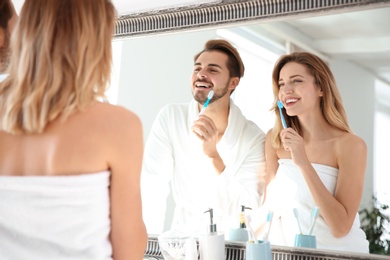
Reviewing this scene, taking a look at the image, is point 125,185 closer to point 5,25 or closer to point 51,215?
point 51,215

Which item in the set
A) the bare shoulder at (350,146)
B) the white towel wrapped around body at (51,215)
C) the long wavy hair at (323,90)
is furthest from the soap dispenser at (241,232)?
the white towel wrapped around body at (51,215)

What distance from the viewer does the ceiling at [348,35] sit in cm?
141

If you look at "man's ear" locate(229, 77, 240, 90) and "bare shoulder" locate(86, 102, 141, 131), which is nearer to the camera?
"bare shoulder" locate(86, 102, 141, 131)

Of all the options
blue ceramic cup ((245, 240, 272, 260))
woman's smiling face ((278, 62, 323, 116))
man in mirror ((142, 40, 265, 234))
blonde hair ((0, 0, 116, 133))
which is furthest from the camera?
man in mirror ((142, 40, 265, 234))

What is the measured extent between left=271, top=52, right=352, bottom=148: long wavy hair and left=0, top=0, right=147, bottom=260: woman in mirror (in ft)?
1.96

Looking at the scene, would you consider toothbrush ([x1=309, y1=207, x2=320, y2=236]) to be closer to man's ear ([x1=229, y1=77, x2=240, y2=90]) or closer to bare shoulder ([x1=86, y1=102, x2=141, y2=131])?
man's ear ([x1=229, y1=77, x2=240, y2=90])

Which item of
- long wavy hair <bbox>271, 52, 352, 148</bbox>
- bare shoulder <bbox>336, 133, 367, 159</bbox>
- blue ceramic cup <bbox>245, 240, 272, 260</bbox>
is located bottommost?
blue ceramic cup <bbox>245, 240, 272, 260</bbox>

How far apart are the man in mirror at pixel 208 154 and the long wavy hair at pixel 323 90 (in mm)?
82

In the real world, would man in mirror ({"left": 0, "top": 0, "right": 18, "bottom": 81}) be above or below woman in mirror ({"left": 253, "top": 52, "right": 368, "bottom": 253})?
above

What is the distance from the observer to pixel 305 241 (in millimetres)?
1447

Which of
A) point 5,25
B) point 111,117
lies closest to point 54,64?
point 111,117

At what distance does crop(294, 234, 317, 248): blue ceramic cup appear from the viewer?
144 centimetres

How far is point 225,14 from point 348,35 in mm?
375

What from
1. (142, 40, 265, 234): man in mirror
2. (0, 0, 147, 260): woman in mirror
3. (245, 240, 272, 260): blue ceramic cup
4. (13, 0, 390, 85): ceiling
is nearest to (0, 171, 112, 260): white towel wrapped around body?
(0, 0, 147, 260): woman in mirror
